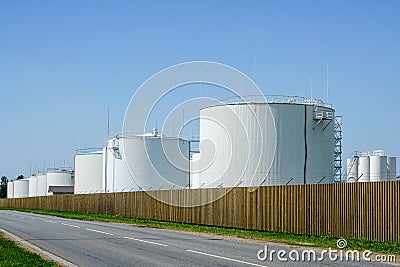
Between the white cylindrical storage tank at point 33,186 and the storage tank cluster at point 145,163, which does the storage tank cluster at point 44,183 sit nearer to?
the white cylindrical storage tank at point 33,186

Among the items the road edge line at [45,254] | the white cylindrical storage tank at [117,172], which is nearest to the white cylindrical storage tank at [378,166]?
the white cylindrical storage tank at [117,172]

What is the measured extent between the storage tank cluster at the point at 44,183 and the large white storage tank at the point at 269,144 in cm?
5900

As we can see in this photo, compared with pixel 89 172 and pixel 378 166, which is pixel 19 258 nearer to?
pixel 378 166

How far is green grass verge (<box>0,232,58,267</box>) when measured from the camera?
1632 cm

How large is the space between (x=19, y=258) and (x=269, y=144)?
24.7 metres

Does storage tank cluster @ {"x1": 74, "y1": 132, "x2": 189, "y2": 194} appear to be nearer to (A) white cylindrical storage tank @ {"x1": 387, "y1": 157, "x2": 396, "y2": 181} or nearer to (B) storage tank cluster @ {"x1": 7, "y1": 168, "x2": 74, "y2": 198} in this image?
(A) white cylindrical storage tank @ {"x1": 387, "y1": 157, "x2": 396, "y2": 181}

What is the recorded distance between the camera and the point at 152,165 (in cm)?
6047

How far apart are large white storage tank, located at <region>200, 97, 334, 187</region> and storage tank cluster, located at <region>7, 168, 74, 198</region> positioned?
5900 centimetres

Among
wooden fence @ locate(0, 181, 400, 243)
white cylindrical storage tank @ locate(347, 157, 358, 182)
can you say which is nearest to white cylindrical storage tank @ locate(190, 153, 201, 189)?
wooden fence @ locate(0, 181, 400, 243)

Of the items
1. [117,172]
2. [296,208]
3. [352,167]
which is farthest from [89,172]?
[296,208]

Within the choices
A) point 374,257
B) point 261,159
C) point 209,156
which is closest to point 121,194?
point 209,156

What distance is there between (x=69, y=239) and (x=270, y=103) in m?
19.3

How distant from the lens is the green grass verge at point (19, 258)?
1632 centimetres

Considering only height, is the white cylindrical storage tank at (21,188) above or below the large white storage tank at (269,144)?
below
